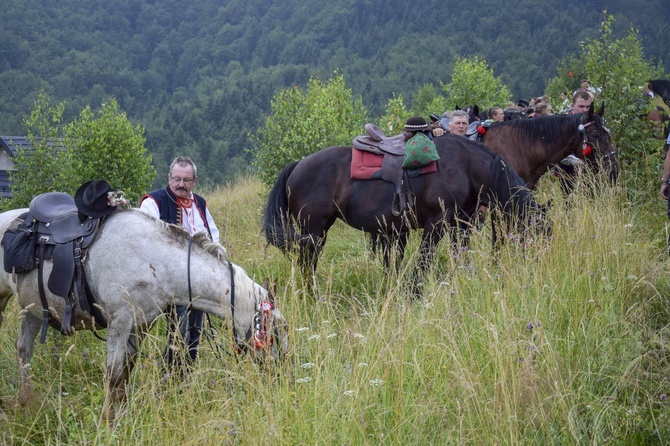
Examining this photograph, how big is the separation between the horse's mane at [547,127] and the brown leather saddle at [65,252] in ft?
17.6

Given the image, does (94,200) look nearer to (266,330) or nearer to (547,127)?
(266,330)

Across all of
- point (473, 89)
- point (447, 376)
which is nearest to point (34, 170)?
point (473, 89)

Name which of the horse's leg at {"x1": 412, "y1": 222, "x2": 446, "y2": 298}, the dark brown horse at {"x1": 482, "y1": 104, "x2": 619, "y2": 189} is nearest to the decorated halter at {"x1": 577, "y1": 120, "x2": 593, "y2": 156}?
the dark brown horse at {"x1": 482, "y1": 104, "x2": 619, "y2": 189}

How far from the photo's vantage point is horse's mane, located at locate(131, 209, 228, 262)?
4418 mm

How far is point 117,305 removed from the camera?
431cm

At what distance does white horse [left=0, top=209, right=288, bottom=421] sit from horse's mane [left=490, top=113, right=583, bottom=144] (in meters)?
4.93

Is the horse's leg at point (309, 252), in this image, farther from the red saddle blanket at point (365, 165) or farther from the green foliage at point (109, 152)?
the green foliage at point (109, 152)

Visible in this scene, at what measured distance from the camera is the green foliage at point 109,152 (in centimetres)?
1675

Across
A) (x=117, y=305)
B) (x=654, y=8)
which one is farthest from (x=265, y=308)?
(x=654, y=8)

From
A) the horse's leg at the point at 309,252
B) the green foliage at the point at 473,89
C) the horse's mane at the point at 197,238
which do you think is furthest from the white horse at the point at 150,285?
the green foliage at the point at 473,89

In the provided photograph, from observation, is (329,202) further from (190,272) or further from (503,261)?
(190,272)

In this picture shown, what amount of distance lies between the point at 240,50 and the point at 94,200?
301ft

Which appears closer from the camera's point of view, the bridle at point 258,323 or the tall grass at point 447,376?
the tall grass at point 447,376

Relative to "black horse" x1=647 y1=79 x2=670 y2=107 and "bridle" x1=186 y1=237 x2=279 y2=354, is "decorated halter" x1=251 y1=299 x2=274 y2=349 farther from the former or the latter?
"black horse" x1=647 y1=79 x2=670 y2=107
